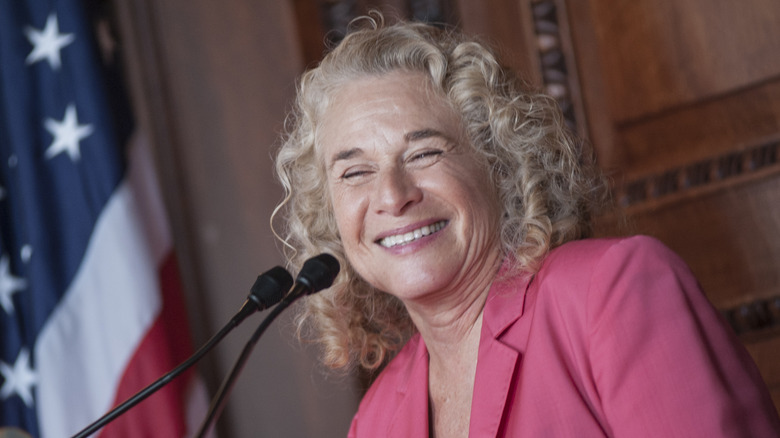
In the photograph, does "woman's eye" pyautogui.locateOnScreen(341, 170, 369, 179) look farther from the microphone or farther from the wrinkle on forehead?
the microphone

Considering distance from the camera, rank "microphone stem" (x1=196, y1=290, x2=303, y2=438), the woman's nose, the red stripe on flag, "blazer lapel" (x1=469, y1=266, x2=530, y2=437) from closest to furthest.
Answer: "microphone stem" (x1=196, y1=290, x2=303, y2=438) < "blazer lapel" (x1=469, y1=266, x2=530, y2=437) < the woman's nose < the red stripe on flag

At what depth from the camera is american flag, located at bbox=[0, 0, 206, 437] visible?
9.88 ft

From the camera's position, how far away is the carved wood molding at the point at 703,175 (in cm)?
250

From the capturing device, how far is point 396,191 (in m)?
1.86

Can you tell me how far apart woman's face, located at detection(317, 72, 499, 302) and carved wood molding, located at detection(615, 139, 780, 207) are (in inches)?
34.7

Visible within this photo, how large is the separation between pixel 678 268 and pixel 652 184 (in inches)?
47.7

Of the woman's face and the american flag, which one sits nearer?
the woman's face

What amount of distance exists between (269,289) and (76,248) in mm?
1855

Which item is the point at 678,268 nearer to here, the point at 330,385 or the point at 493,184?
the point at 493,184

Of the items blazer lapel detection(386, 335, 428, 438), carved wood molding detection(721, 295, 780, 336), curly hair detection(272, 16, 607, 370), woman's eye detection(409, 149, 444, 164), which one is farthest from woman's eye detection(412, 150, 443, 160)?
carved wood molding detection(721, 295, 780, 336)

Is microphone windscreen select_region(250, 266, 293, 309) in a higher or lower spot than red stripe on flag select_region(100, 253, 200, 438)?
higher

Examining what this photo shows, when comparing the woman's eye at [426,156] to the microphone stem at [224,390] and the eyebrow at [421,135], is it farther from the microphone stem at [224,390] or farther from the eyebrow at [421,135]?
the microphone stem at [224,390]

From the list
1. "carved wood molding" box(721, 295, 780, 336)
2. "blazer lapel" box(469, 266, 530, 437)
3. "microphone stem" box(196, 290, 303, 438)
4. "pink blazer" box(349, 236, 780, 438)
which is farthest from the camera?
"carved wood molding" box(721, 295, 780, 336)

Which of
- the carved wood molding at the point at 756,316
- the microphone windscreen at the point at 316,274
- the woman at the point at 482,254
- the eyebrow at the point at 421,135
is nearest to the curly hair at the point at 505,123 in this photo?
the woman at the point at 482,254
